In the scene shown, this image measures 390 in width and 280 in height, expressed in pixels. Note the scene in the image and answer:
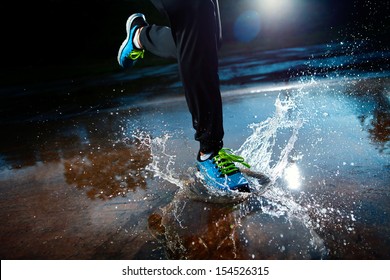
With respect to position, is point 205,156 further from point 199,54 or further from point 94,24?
point 94,24

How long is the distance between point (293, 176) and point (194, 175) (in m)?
0.57

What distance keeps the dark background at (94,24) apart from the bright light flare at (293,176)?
8.64m

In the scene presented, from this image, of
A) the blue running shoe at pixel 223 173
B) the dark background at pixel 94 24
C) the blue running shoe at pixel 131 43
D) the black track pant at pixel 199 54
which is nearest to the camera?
the black track pant at pixel 199 54

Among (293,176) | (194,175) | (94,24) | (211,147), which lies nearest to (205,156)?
(211,147)

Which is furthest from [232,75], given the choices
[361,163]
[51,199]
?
[51,199]

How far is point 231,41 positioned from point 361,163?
29.0ft

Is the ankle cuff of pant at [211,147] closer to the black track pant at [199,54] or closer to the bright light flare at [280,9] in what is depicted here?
the black track pant at [199,54]

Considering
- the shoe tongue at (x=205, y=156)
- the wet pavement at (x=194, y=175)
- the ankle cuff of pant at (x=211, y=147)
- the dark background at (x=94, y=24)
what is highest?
the dark background at (x=94, y=24)

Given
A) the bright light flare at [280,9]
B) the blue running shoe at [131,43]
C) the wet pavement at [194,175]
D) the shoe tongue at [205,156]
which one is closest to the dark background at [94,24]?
the bright light flare at [280,9]

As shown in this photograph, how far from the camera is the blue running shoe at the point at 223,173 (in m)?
1.63

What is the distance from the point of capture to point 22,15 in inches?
536

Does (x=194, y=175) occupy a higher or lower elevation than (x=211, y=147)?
lower

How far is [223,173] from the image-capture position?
1.67 metres

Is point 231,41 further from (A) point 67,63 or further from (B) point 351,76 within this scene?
(B) point 351,76
